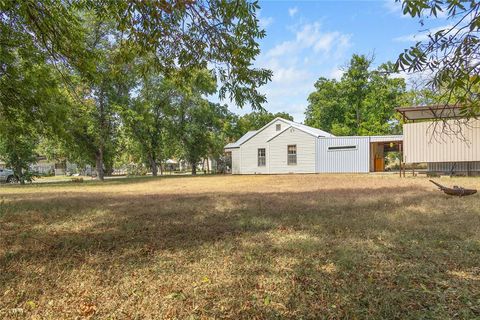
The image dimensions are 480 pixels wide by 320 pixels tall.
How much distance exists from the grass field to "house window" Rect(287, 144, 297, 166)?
60.0 feet

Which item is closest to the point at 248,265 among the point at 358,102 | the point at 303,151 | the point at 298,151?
the point at 303,151

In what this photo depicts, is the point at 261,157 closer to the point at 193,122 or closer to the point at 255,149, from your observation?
the point at 255,149

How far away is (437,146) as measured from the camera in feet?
53.5

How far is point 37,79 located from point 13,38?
0.82 metres

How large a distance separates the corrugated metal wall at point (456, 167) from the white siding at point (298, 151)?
8.16 m

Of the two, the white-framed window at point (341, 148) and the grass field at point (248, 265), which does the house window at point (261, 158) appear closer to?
the white-framed window at point (341, 148)

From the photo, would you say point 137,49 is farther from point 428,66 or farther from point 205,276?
point 428,66

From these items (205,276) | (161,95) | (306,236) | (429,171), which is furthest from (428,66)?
(161,95)

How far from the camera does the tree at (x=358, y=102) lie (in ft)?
112

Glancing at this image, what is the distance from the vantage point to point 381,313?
2.67 meters

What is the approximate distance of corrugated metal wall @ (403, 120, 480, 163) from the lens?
15711mm

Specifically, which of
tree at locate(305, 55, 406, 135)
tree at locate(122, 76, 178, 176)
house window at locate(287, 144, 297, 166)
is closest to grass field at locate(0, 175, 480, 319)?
house window at locate(287, 144, 297, 166)

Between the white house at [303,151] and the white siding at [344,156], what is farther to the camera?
the white house at [303,151]

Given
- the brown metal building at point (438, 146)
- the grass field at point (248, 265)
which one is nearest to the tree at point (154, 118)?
the brown metal building at point (438, 146)
